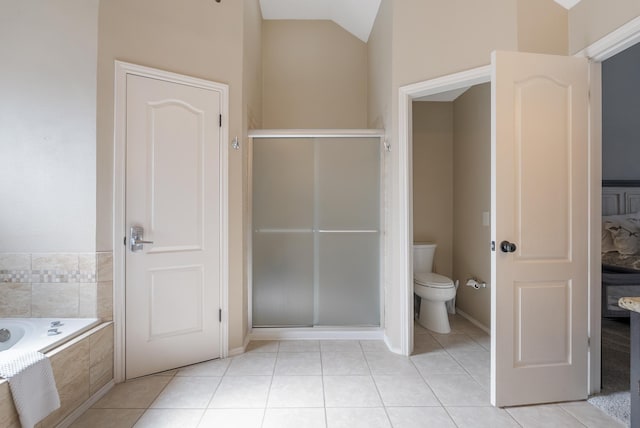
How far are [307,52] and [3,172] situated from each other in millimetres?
2978

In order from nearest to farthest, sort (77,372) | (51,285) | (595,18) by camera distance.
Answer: (77,372), (595,18), (51,285)

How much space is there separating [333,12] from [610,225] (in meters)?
3.85

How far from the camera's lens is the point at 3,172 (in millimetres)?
1828

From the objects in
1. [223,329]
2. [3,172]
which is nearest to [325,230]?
[223,329]

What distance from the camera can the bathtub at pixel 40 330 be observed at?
159 cm

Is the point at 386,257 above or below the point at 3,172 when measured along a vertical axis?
below

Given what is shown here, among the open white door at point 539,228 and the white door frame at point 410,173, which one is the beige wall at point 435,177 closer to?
the white door frame at point 410,173

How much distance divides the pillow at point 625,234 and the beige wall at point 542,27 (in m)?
2.32

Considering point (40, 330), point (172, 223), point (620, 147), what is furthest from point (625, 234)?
point (40, 330)

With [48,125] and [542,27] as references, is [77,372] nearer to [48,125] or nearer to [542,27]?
[48,125]

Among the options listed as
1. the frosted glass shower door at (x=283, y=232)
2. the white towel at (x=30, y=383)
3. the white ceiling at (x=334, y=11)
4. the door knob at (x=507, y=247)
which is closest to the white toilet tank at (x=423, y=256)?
the frosted glass shower door at (x=283, y=232)

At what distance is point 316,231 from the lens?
2699mm

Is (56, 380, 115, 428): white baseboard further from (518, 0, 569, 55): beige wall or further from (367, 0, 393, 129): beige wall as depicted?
(518, 0, 569, 55): beige wall

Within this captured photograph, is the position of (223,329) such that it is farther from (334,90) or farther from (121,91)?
(334,90)
